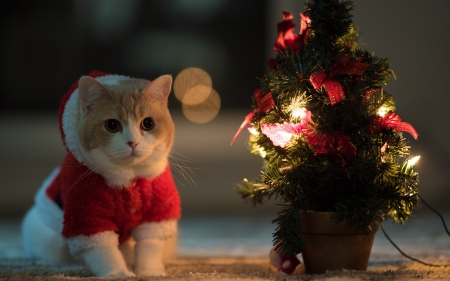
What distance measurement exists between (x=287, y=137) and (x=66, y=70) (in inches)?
72.3

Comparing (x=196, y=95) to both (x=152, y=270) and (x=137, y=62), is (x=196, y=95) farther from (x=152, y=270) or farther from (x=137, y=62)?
(x=152, y=270)

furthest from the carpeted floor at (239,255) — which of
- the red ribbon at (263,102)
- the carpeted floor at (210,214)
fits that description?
the red ribbon at (263,102)

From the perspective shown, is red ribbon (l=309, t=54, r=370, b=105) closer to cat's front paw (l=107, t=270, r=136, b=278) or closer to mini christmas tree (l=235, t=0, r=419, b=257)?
mini christmas tree (l=235, t=0, r=419, b=257)

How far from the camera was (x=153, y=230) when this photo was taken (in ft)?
3.58

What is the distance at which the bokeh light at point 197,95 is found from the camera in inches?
97.3

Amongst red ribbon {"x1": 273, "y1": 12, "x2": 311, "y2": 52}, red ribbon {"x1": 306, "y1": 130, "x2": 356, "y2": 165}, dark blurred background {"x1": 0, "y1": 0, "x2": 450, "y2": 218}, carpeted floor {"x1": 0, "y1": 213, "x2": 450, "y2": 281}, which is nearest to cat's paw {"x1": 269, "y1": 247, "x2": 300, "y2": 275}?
carpeted floor {"x1": 0, "y1": 213, "x2": 450, "y2": 281}

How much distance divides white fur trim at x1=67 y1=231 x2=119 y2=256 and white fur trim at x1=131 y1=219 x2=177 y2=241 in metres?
0.08

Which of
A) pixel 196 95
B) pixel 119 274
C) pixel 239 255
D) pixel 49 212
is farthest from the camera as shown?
pixel 196 95

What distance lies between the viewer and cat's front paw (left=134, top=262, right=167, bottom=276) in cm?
Answer: 103

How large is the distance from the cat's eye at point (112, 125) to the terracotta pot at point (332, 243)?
42cm

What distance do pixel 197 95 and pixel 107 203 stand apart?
1.50m

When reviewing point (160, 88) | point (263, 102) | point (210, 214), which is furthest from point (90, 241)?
point (210, 214)

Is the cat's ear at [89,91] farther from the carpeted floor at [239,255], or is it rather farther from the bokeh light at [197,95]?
the bokeh light at [197,95]

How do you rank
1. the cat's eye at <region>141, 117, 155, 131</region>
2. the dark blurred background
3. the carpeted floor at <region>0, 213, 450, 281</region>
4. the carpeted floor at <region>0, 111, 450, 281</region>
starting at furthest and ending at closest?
the dark blurred background
the carpeted floor at <region>0, 111, 450, 281</region>
the cat's eye at <region>141, 117, 155, 131</region>
the carpeted floor at <region>0, 213, 450, 281</region>
